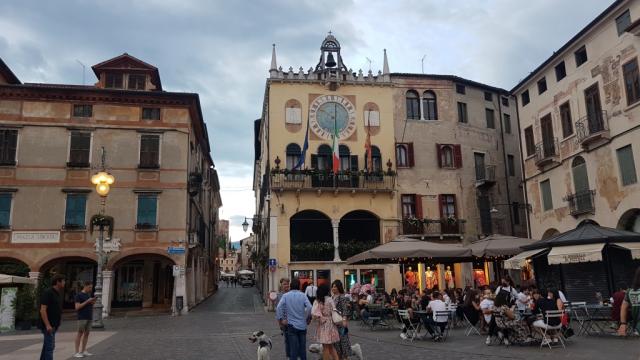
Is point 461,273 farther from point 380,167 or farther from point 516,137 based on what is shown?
point 516,137

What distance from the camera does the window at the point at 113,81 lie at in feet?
94.5

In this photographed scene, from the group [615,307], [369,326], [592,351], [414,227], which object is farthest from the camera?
[414,227]

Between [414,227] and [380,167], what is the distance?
4144mm

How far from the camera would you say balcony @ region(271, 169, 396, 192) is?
96.5 feet

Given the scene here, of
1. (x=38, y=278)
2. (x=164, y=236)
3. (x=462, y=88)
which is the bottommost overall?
(x=38, y=278)

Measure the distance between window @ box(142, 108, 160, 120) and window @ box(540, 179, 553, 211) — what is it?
2112 centimetres

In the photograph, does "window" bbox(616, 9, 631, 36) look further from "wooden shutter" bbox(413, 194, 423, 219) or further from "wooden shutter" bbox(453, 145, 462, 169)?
"wooden shutter" bbox(413, 194, 423, 219)

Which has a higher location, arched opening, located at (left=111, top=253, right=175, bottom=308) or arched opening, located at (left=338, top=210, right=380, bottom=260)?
arched opening, located at (left=338, top=210, right=380, bottom=260)

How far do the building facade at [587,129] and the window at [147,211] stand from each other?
20360 millimetres

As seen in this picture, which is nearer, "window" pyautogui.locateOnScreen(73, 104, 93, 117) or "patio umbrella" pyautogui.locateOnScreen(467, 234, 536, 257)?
"patio umbrella" pyautogui.locateOnScreen(467, 234, 536, 257)

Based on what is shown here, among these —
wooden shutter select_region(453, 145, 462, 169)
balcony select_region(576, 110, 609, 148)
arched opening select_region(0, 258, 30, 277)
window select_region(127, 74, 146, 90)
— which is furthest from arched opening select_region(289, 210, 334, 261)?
balcony select_region(576, 110, 609, 148)

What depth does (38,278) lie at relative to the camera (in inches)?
989

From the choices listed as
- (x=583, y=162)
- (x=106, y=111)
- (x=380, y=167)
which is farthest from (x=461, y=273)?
(x=106, y=111)

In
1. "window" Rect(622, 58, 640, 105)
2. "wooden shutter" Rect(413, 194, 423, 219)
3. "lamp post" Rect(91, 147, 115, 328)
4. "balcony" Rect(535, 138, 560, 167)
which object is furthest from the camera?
"wooden shutter" Rect(413, 194, 423, 219)
